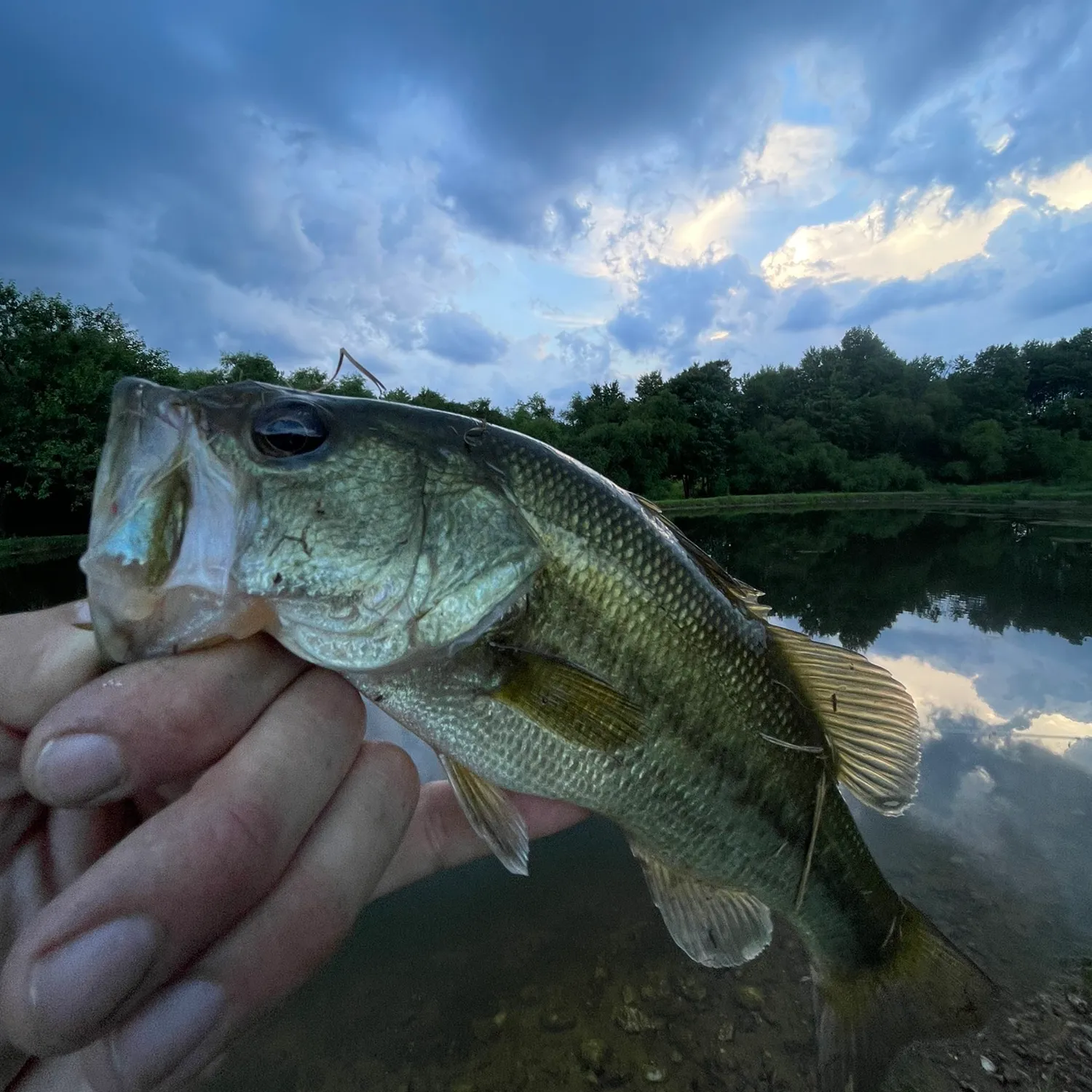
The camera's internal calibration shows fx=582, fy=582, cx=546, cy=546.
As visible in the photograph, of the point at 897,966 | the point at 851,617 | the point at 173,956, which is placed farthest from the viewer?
the point at 851,617

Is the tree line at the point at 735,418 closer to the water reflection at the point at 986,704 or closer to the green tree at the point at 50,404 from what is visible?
the green tree at the point at 50,404

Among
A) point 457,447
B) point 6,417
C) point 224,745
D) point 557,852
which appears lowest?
point 557,852

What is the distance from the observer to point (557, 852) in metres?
4.91

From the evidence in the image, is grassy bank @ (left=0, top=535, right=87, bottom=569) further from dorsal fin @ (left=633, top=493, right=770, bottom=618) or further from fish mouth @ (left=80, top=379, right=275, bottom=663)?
dorsal fin @ (left=633, top=493, right=770, bottom=618)

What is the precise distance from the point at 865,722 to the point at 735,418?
5438cm

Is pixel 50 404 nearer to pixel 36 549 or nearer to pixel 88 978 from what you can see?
pixel 36 549

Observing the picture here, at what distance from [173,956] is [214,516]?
822 millimetres

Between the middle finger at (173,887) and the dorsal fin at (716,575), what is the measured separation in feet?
3.77

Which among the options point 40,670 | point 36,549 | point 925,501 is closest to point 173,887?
point 40,670

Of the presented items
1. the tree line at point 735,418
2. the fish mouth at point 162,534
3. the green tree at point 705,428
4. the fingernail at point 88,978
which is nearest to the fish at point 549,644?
the fish mouth at point 162,534

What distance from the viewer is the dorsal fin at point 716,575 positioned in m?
1.88

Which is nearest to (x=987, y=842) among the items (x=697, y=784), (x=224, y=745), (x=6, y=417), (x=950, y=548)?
(x=697, y=784)

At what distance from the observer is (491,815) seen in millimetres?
1630

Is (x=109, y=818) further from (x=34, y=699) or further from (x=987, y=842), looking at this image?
(x=987, y=842)
